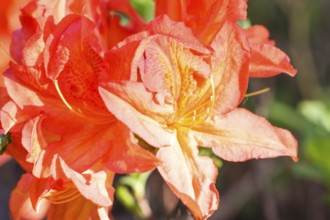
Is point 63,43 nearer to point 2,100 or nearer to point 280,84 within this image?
point 2,100

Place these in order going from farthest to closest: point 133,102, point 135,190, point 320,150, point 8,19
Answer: point 320,150, point 135,190, point 8,19, point 133,102

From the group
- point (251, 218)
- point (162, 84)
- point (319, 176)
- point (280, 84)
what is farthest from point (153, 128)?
point (280, 84)

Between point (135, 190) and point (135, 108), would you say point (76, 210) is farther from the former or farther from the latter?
point (135, 190)

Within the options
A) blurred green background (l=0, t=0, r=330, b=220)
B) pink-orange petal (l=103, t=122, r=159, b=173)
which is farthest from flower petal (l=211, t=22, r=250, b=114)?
blurred green background (l=0, t=0, r=330, b=220)

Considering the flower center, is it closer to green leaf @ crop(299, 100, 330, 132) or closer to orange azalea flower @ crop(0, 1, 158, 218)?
orange azalea flower @ crop(0, 1, 158, 218)

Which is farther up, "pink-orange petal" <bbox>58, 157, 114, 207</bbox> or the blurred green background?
"pink-orange petal" <bbox>58, 157, 114, 207</bbox>

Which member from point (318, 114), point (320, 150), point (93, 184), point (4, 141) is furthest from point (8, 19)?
point (318, 114)

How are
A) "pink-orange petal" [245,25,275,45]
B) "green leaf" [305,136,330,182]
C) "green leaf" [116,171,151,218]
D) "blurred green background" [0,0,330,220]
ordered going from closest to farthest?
1. "pink-orange petal" [245,25,275,45]
2. "green leaf" [116,171,151,218]
3. "green leaf" [305,136,330,182]
4. "blurred green background" [0,0,330,220]
